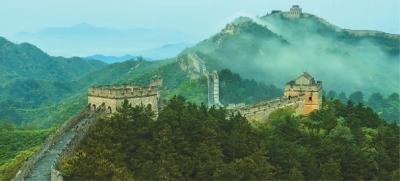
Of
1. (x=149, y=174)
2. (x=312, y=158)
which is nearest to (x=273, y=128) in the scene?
(x=312, y=158)

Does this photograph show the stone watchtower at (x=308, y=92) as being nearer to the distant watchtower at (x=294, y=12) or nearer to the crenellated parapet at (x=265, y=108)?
the crenellated parapet at (x=265, y=108)

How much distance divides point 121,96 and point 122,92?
225 mm

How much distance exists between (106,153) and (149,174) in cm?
212

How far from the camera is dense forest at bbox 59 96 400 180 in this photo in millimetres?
24484

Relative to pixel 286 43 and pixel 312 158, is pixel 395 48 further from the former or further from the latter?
pixel 312 158

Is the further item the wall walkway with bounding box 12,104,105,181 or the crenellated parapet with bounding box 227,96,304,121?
the crenellated parapet with bounding box 227,96,304,121

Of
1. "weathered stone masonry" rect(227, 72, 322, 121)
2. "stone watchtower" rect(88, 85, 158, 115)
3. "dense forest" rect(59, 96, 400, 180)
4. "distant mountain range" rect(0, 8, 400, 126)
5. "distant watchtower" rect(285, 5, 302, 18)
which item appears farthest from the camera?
"distant watchtower" rect(285, 5, 302, 18)

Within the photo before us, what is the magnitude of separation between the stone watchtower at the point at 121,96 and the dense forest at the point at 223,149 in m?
0.73

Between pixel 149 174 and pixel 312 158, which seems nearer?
pixel 149 174

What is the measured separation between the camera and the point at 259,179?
28484 millimetres

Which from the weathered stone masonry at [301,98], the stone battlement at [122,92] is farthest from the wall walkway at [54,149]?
the weathered stone masonry at [301,98]

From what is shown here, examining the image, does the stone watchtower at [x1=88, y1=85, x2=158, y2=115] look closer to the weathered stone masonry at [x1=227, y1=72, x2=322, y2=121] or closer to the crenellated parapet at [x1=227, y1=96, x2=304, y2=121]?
the crenellated parapet at [x1=227, y1=96, x2=304, y2=121]

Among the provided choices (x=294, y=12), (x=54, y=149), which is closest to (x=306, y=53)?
(x=294, y=12)

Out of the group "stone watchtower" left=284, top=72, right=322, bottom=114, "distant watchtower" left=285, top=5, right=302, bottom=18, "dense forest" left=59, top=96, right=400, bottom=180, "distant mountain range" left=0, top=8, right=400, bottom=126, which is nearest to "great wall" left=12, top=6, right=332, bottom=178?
"stone watchtower" left=284, top=72, right=322, bottom=114
